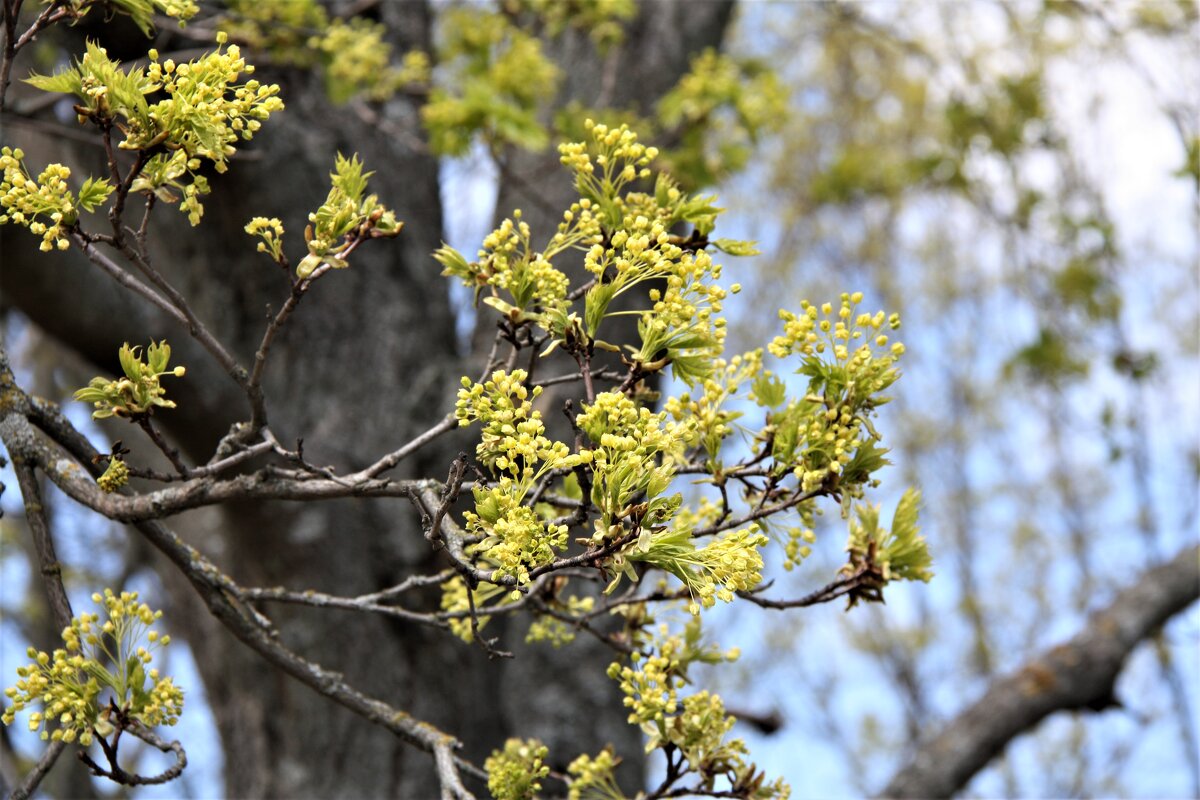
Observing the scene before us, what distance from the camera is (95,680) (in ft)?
5.14

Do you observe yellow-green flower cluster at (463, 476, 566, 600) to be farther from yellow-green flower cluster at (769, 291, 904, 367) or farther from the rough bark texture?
the rough bark texture

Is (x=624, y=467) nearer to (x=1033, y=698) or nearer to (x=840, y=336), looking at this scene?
(x=840, y=336)

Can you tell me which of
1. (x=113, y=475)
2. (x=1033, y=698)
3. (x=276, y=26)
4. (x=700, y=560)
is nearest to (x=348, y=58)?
(x=276, y=26)

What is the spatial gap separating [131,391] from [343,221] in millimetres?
392

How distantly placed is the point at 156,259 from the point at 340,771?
1.79 meters

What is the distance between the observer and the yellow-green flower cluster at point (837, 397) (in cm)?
153

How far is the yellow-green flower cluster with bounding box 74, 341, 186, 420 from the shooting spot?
5.13ft

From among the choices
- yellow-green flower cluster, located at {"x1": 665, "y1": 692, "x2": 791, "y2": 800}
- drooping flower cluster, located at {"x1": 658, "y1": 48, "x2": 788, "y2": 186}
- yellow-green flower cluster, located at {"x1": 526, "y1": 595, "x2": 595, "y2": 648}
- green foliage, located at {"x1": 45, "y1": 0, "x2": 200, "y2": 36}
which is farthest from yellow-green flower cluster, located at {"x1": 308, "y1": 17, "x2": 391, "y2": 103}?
yellow-green flower cluster, located at {"x1": 665, "y1": 692, "x2": 791, "y2": 800}

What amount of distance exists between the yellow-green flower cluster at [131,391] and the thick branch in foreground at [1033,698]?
11.0 feet

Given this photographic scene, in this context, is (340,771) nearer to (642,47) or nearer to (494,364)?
(494,364)

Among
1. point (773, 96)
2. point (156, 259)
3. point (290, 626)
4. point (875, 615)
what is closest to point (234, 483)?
point (290, 626)

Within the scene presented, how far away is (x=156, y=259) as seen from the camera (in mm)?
3805

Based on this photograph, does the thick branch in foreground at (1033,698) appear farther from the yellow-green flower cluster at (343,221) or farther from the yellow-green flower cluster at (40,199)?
the yellow-green flower cluster at (40,199)

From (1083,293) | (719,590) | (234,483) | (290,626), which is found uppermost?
(1083,293)
